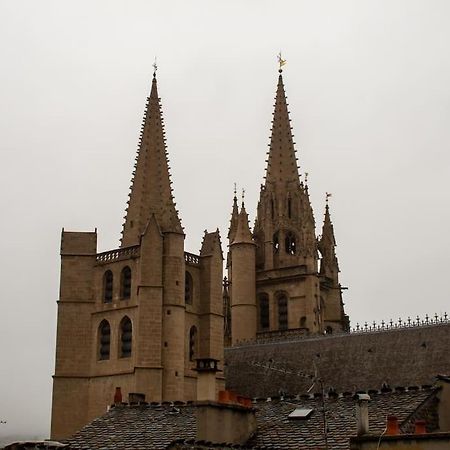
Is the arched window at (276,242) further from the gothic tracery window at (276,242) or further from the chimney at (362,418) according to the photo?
the chimney at (362,418)

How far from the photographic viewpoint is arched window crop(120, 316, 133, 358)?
51281 millimetres

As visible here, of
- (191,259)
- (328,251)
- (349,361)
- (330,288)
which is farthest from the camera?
(328,251)

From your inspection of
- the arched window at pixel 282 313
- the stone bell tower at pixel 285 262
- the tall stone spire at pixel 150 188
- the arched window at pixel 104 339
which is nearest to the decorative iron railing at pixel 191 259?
the tall stone spire at pixel 150 188

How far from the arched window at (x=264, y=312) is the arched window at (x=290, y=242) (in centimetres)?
396

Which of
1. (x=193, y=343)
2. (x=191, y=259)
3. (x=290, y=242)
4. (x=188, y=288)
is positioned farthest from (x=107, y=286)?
(x=290, y=242)

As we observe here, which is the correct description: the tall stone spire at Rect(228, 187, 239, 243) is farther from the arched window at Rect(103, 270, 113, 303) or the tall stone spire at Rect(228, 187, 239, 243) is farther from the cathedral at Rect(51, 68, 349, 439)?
the arched window at Rect(103, 270, 113, 303)

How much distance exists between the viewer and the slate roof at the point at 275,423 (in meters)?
24.6

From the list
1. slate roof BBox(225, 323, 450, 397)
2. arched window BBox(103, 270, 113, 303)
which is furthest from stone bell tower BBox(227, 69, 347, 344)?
arched window BBox(103, 270, 113, 303)

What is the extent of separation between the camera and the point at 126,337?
5169 centimetres

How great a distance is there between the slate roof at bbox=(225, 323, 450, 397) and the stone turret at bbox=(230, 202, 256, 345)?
8.06 m

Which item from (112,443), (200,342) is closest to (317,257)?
(200,342)

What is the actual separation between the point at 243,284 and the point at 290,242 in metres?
5.10

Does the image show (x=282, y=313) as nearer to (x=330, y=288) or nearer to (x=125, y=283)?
(x=330, y=288)

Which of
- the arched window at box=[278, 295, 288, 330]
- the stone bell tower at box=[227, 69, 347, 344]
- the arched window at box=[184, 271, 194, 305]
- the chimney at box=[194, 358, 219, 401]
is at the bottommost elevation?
the chimney at box=[194, 358, 219, 401]
